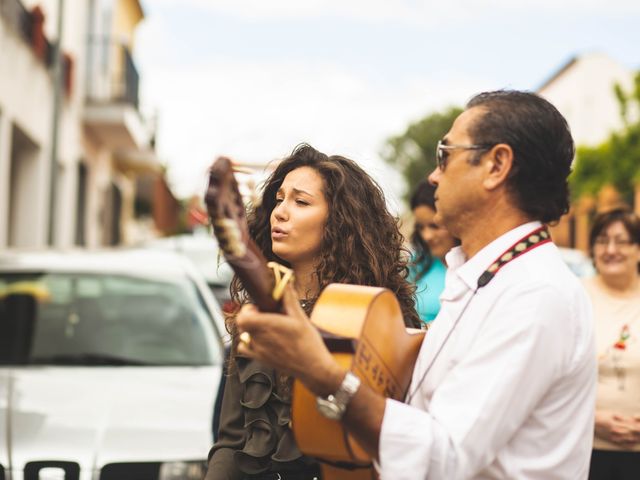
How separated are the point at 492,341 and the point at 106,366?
11.6 feet

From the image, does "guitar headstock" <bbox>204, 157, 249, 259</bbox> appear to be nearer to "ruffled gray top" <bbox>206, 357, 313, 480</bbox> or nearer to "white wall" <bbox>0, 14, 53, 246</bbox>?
"ruffled gray top" <bbox>206, 357, 313, 480</bbox>

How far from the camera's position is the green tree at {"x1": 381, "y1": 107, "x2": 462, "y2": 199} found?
55406 millimetres

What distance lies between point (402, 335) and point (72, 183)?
17.9 meters

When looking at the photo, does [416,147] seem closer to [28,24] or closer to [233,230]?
[28,24]

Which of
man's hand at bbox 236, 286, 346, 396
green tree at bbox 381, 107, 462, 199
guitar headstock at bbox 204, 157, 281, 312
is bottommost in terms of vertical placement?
green tree at bbox 381, 107, 462, 199

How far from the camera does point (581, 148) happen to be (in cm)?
3650

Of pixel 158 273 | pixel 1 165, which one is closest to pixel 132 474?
pixel 158 273

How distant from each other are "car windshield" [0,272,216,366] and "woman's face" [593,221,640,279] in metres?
2.03

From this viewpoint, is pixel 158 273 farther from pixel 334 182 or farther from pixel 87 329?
pixel 334 182

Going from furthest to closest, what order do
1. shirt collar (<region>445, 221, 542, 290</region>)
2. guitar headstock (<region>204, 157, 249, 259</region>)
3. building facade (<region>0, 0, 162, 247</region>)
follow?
building facade (<region>0, 0, 162, 247</region>), shirt collar (<region>445, 221, 542, 290</region>), guitar headstock (<region>204, 157, 249, 259</region>)

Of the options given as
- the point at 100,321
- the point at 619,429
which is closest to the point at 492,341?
the point at 619,429

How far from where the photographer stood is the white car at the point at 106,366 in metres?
3.71

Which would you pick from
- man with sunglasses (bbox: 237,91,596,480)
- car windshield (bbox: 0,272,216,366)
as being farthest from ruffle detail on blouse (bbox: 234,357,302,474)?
car windshield (bbox: 0,272,216,366)

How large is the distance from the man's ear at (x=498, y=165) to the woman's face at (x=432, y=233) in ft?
9.65
